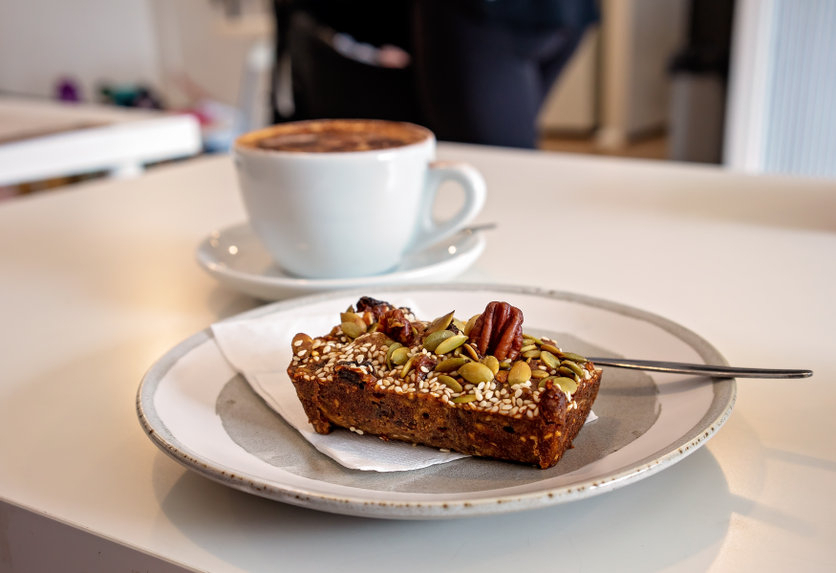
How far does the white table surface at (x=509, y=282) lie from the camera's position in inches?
13.4

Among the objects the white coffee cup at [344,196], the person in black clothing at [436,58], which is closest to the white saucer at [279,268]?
the white coffee cup at [344,196]

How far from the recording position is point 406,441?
39 cm

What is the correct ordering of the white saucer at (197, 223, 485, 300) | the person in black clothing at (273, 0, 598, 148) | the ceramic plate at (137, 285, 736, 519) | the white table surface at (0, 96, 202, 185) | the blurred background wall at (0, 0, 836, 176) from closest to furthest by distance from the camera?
1. the ceramic plate at (137, 285, 736, 519)
2. the white saucer at (197, 223, 485, 300)
3. the white table surface at (0, 96, 202, 185)
4. the person in black clothing at (273, 0, 598, 148)
5. the blurred background wall at (0, 0, 836, 176)

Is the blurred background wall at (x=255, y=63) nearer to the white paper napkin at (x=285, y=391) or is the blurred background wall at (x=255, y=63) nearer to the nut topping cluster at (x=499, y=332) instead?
the white paper napkin at (x=285, y=391)

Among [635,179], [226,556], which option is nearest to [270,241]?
[226,556]

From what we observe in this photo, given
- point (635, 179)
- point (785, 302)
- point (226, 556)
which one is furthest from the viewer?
point (635, 179)

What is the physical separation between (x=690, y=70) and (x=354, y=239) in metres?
2.98

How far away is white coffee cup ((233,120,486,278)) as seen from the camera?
A: 604 mm

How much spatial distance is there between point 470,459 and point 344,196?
0.94 feet

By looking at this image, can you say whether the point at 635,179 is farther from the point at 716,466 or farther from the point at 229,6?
the point at 229,6

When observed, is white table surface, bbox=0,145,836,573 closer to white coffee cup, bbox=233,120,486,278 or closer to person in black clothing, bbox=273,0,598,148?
white coffee cup, bbox=233,120,486,278

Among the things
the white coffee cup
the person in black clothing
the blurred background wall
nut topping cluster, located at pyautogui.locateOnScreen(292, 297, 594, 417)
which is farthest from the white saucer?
the blurred background wall

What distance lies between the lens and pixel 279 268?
0.68 metres

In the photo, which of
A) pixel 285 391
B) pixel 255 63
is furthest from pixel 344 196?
pixel 255 63
